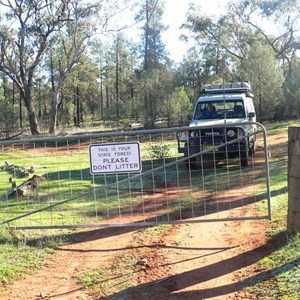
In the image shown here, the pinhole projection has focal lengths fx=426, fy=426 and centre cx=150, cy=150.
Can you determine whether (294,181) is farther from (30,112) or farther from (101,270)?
(30,112)

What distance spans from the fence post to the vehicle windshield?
7.81 metres

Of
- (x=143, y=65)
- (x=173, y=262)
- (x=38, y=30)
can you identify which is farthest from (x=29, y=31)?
(x=173, y=262)

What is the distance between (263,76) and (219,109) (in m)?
18.6

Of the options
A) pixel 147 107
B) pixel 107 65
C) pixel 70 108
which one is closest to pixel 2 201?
pixel 147 107

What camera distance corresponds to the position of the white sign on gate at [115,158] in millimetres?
5844

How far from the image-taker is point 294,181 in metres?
4.97

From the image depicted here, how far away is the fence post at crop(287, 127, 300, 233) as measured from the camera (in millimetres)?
4930

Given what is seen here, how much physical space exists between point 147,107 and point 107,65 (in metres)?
31.4

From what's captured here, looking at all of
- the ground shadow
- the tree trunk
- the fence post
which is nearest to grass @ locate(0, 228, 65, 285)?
the ground shadow

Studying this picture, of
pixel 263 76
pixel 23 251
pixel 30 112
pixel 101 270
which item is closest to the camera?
pixel 101 270

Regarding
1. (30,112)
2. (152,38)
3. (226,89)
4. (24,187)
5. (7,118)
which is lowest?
(24,187)

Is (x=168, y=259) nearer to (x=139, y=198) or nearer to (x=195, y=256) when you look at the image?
(x=195, y=256)

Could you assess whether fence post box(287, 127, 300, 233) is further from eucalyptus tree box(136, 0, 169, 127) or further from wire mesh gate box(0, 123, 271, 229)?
eucalyptus tree box(136, 0, 169, 127)

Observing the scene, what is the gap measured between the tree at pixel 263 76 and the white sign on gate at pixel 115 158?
26.3 meters
